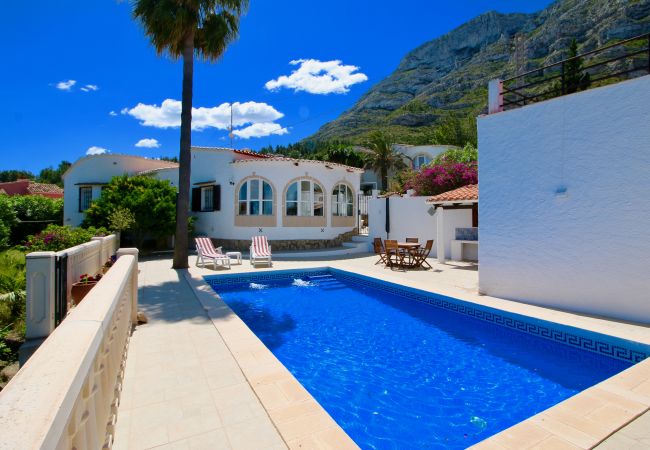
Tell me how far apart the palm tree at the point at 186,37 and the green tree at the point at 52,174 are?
7482 cm

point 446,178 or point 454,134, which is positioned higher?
point 454,134

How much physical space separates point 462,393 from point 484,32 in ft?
454

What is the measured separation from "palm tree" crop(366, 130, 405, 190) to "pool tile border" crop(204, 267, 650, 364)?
27.5 meters

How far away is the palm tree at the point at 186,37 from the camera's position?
1249 centimetres

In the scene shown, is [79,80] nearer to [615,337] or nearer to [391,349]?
[391,349]

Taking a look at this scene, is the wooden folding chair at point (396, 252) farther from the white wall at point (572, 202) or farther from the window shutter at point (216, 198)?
the window shutter at point (216, 198)

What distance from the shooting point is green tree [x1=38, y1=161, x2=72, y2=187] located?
234 feet

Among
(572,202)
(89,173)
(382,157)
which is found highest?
(382,157)

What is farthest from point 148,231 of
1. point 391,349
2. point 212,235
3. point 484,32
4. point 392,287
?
point 484,32

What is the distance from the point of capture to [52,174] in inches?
2904

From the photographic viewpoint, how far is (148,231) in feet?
59.7

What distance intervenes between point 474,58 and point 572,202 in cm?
11686

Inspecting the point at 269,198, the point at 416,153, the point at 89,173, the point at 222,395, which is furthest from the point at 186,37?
the point at 416,153

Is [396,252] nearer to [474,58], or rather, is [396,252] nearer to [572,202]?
[572,202]
